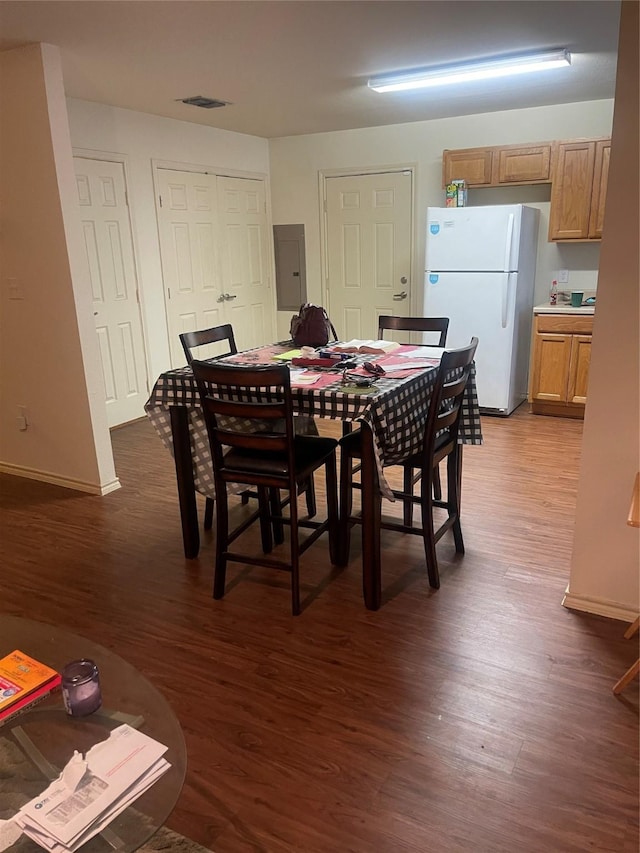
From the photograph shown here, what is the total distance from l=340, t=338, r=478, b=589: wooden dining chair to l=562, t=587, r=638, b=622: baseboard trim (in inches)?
20.9

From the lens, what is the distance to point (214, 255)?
5949mm

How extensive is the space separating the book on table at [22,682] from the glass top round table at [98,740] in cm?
2

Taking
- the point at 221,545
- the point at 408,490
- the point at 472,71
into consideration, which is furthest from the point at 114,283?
the point at 408,490

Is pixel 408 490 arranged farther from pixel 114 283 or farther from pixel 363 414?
pixel 114 283

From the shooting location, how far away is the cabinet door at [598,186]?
Result: 4.68 metres

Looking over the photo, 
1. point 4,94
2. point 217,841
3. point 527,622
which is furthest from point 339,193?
point 217,841

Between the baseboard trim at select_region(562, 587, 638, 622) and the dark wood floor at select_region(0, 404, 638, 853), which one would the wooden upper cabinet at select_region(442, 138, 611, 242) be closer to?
the dark wood floor at select_region(0, 404, 638, 853)

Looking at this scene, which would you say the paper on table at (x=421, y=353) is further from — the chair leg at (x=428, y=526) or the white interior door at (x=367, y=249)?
the white interior door at (x=367, y=249)

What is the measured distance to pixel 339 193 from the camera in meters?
6.12

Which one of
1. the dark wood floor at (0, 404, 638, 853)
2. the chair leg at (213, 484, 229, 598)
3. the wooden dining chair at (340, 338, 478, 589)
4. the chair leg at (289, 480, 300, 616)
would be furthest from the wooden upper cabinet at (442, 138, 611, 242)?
the chair leg at (213, 484, 229, 598)

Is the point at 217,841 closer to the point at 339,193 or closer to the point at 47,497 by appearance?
the point at 47,497

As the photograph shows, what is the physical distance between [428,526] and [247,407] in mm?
914

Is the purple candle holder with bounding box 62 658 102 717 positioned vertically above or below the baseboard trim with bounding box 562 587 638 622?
above

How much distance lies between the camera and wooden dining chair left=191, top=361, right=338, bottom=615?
7.82 feet
